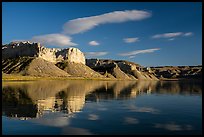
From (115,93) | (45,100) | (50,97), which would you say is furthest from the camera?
(115,93)

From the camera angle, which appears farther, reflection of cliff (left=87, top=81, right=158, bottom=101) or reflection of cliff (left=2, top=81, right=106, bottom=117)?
reflection of cliff (left=87, top=81, right=158, bottom=101)

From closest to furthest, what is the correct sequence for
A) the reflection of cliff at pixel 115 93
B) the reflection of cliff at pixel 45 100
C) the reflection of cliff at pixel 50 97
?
the reflection of cliff at pixel 50 97
the reflection of cliff at pixel 45 100
the reflection of cliff at pixel 115 93

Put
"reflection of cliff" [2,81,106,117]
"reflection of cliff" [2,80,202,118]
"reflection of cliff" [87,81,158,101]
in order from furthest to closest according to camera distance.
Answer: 1. "reflection of cliff" [87,81,158,101]
2. "reflection of cliff" [2,81,106,117]
3. "reflection of cliff" [2,80,202,118]

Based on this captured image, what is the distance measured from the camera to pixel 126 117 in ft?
104

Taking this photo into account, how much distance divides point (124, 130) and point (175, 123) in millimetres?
6845

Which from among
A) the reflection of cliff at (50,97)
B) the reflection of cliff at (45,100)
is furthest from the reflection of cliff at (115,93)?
the reflection of cliff at (45,100)

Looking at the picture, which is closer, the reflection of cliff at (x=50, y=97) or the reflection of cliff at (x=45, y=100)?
the reflection of cliff at (x=50, y=97)

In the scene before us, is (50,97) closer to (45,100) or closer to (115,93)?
(45,100)

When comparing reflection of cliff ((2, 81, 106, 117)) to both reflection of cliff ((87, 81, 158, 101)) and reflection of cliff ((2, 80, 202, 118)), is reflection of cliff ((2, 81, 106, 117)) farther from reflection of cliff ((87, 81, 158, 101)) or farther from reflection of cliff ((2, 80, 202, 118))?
reflection of cliff ((87, 81, 158, 101))

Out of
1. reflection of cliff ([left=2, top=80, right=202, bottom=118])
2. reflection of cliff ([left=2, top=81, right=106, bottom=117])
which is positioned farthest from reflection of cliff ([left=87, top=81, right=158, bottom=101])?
reflection of cliff ([left=2, top=81, right=106, bottom=117])

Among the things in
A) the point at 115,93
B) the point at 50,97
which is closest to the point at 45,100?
the point at 50,97

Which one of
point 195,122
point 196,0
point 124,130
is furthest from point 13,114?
point 196,0

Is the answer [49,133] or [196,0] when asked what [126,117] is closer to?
[49,133]

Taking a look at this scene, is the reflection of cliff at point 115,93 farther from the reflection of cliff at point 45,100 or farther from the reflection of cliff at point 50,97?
the reflection of cliff at point 45,100
